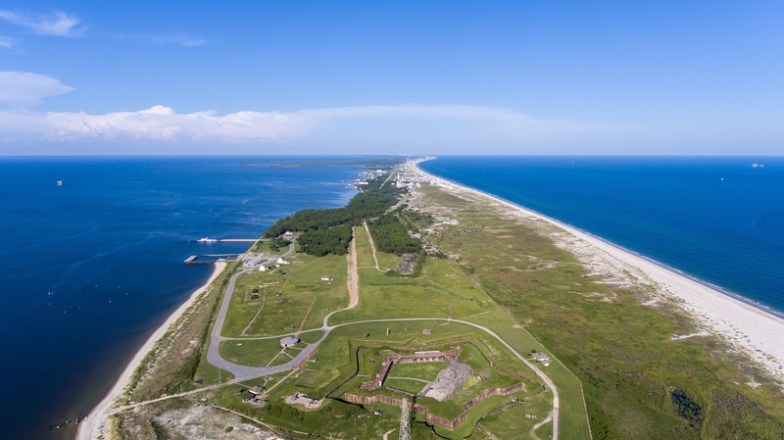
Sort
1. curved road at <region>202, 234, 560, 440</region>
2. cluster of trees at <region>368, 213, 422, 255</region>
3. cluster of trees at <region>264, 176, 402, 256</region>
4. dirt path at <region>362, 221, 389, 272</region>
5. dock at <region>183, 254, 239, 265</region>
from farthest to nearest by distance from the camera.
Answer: cluster of trees at <region>264, 176, 402, 256</region> < cluster of trees at <region>368, 213, 422, 255</region> < dock at <region>183, 254, 239, 265</region> < dirt path at <region>362, 221, 389, 272</region> < curved road at <region>202, 234, 560, 440</region>

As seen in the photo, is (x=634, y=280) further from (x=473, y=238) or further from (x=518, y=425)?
(x=518, y=425)

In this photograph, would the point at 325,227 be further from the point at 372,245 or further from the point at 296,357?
the point at 296,357

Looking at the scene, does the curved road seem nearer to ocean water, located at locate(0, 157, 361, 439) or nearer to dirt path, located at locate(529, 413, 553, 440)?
dirt path, located at locate(529, 413, 553, 440)

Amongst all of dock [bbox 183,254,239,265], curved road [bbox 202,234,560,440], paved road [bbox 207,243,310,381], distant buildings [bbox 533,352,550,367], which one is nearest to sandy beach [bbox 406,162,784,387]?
A: distant buildings [bbox 533,352,550,367]

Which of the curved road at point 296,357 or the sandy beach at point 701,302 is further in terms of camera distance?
the sandy beach at point 701,302

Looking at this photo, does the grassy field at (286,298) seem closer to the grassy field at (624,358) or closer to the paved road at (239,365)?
the paved road at (239,365)

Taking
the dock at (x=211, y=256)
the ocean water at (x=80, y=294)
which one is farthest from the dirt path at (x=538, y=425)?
the dock at (x=211, y=256)
